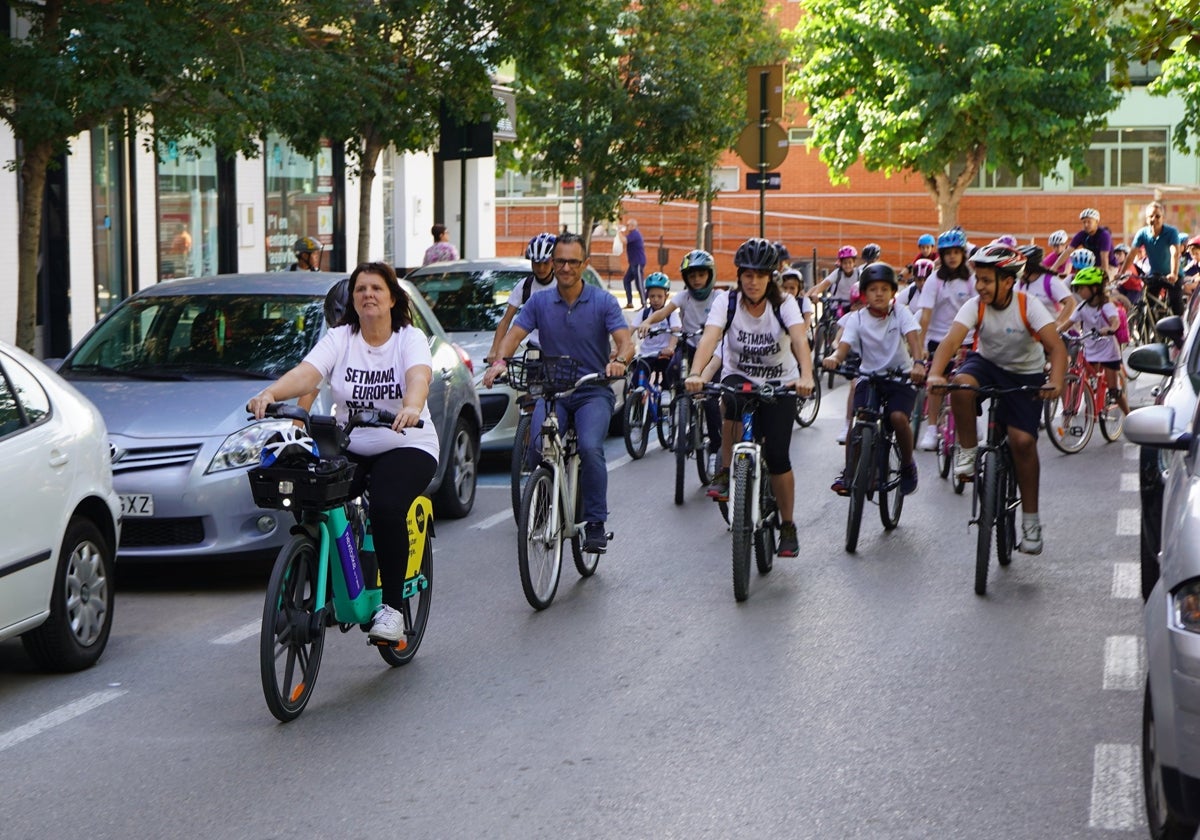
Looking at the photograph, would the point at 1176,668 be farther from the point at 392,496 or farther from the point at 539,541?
the point at 539,541

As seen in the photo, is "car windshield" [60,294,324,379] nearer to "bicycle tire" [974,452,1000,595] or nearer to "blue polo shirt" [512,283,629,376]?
"blue polo shirt" [512,283,629,376]

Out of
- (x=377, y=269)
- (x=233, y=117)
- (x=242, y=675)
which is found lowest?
(x=242, y=675)

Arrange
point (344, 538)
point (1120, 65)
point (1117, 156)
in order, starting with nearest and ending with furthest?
point (344, 538) → point (1120, 65) → point (1117, 156)

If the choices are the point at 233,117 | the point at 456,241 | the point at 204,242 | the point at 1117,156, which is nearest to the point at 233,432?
the point at 233,117

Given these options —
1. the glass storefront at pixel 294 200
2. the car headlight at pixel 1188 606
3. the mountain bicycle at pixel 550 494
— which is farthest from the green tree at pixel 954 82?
the car headlight at pixel 1188 606

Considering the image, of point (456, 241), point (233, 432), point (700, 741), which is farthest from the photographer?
point (456, 241)

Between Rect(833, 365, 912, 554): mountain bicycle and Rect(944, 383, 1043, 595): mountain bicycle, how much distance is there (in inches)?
32.4

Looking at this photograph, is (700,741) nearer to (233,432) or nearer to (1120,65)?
(233,432)

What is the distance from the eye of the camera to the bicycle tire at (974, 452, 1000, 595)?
359 inches

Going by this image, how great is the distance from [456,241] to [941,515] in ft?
84.9

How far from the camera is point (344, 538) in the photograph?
6.88 metres

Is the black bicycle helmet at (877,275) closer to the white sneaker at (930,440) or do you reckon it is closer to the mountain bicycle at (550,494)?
the white sneaker at (930,440)

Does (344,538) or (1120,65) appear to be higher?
(1120,65)

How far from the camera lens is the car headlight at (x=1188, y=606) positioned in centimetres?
469
